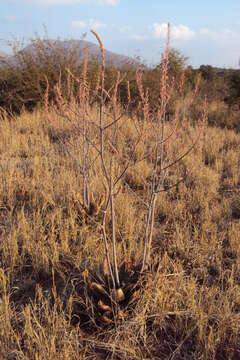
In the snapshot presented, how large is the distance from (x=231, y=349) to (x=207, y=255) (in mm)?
865

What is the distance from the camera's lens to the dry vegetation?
1546 millimetres

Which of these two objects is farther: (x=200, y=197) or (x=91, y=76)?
(x=91, y=76)

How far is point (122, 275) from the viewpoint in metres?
1.91

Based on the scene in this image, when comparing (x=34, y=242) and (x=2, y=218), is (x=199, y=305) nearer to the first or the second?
(x=34, y=242)

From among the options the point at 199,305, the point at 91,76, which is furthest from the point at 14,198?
the point at 91,76

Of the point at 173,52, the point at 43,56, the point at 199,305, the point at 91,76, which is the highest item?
the point at 173,52

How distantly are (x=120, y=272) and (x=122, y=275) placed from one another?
0.12 feet

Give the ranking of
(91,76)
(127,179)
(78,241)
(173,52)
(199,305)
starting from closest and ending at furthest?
(199,305), (78,241), (127,179), (91,76), (173,52)

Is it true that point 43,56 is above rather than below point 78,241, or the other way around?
above

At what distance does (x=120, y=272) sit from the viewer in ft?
6.37

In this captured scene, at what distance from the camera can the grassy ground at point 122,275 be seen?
1.54m

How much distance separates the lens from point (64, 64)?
743 cm

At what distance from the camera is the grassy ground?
1.54 metres

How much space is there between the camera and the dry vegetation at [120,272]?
60.9 inches
